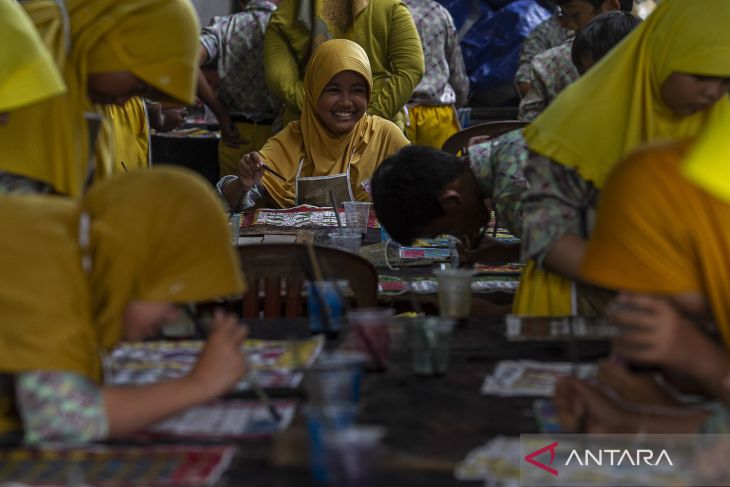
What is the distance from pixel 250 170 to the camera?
4969mm

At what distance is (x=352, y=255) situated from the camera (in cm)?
331

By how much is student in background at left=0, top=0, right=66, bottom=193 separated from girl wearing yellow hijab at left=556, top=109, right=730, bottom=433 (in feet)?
4.62

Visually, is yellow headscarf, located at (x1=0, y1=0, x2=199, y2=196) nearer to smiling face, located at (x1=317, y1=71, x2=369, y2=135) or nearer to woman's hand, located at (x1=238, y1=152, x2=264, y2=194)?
woman's hand, located at (x1=238, y1=152, x2=264, y2=194)

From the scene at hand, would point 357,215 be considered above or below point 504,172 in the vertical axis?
below

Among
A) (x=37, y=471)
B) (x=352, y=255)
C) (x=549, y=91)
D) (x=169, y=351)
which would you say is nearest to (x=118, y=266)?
(x=37, y=471)

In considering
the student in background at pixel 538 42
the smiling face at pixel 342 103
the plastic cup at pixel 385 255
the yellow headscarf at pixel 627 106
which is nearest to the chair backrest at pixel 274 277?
the plastic cup at pixel 385 255

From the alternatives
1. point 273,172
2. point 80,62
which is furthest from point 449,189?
point 273,172

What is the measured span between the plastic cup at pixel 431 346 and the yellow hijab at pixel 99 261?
0.45 metres

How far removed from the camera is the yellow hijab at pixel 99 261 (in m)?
1.89

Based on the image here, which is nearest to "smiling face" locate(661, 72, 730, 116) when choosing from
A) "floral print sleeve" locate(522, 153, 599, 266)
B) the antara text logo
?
"floral print sleeve" locate(522, 153, 599, 266)

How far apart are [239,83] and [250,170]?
6.36 ft

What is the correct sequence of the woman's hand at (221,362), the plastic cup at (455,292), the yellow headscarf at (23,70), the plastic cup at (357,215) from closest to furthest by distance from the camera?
the woman's hand at (221,362), the yellow headscarf at (23,70), the plastic cup at (455,292), the plastic cup at (357,215)

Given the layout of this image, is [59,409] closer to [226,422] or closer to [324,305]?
[226,422]

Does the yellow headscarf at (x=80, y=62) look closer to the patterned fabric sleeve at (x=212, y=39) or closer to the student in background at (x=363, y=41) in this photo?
the student in background at (x=363, y=41)
